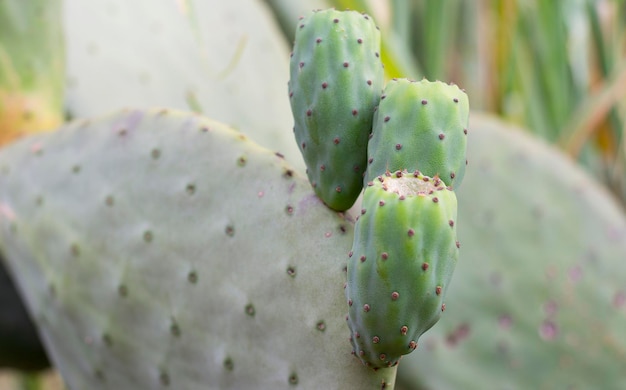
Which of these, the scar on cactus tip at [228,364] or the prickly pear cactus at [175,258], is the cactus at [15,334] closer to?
the prickly pear cactus at [175,258]

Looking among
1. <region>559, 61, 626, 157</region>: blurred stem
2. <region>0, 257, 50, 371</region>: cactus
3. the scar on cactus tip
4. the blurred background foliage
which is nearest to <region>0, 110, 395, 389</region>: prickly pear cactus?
the scar on cactus tip

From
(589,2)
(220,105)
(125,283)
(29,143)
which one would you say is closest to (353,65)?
(125,283)

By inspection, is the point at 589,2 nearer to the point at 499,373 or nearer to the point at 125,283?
the point at 499,373

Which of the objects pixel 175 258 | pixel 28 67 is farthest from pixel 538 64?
pixel 175 258

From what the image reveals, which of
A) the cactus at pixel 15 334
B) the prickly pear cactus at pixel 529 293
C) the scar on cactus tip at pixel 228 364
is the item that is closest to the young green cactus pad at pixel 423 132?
the scar on cactus tip at pixel 228 364

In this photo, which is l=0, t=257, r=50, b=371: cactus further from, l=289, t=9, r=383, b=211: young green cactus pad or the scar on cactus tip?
l=289, t=9, r=383, b=211: young green cactus pad
